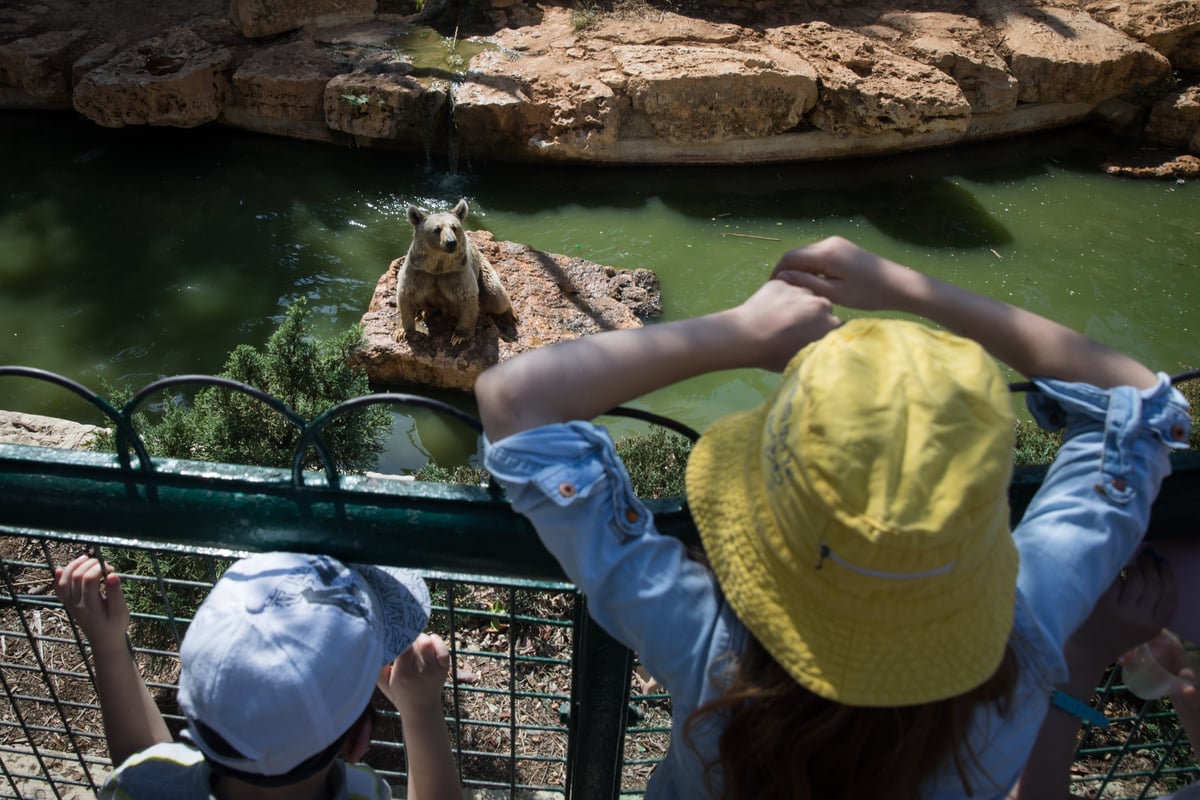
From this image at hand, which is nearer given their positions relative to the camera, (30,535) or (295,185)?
(30,535)

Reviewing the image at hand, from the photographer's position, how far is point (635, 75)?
7.06 m

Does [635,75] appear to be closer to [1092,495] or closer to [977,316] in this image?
[977,316]

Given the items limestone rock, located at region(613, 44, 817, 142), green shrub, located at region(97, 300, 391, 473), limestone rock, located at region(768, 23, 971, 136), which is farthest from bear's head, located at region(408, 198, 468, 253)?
limestone rock, located at region(768, 23, 971, 136)

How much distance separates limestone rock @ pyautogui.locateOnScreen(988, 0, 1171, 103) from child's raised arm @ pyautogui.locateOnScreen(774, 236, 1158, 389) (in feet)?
25.9

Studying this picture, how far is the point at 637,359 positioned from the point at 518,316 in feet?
14.5

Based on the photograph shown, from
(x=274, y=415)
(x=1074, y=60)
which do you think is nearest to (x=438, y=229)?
(x=274, y=415)

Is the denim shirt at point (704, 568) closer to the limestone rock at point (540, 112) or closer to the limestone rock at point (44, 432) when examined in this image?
the limestone rock at point (44, 432)

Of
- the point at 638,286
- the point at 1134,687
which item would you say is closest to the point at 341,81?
the point at 638,286

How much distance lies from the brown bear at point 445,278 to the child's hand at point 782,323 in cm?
376

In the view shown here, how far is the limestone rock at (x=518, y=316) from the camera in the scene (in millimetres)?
4996

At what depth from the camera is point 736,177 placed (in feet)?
24.4

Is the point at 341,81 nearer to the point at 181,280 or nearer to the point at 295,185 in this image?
the point at 295,185

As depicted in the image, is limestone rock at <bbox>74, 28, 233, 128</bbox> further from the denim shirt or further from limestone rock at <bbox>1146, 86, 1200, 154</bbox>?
limestone rock at <bbox>1146, 86, 1200, 154</bbox>

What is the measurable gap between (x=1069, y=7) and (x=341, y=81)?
7.06m
